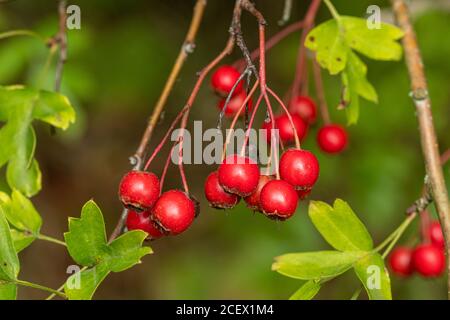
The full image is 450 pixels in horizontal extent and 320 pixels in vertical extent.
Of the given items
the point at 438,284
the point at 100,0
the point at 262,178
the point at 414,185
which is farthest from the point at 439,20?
the point at 262,178

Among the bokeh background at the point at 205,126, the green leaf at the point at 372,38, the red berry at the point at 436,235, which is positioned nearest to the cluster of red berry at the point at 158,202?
the green leaf at the point at 372,38

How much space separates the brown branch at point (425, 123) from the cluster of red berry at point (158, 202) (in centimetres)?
58

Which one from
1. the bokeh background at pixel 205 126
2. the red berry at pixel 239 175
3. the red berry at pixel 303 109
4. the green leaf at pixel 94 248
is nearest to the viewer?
the red berry at pixel 239 175

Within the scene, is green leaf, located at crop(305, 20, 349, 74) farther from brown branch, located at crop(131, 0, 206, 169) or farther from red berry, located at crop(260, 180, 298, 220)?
red berry, located at crop(260, 180, 298, 220)

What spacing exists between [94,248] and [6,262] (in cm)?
19

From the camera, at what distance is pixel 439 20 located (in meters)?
3.08

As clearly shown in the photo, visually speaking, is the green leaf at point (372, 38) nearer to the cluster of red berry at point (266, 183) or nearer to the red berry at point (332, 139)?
the red berry at point (332, 139)

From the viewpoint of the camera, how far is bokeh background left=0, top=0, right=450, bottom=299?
3102 mm

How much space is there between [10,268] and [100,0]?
240 centimetres

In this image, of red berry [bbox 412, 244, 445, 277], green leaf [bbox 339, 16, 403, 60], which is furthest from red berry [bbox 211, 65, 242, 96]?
red berry [bbox 412, 244, 445, 277]

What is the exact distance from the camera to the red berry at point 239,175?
134 centimetres

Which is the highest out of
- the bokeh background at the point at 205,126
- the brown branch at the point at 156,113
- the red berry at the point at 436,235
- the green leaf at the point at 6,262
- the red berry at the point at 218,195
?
the bokeh background at the point at 205,126

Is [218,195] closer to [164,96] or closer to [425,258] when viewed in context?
[164,96]

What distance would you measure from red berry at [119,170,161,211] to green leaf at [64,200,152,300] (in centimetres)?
7
